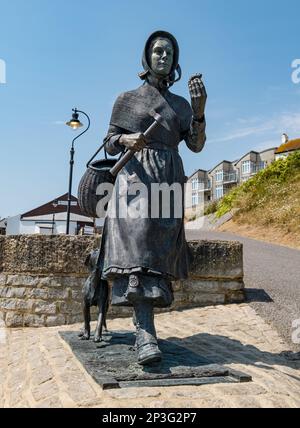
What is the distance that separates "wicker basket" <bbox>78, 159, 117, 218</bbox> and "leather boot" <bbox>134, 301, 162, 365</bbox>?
105cm

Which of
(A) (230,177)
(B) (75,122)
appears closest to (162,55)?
(B) (75,122)

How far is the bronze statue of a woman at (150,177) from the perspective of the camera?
324 cm

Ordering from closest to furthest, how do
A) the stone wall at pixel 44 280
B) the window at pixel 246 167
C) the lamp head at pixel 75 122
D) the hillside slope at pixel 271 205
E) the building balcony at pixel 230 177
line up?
the stone wall at pixel 44 280
the lamp head at pixel 75 122
the hillside slope at pixel 271 205
the window at pixel 246 167
the building balcony at pixel 230 177

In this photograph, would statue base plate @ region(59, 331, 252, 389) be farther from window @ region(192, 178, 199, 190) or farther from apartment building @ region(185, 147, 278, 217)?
window @ region(192, 178, 199, 190)

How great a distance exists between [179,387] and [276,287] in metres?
5.44

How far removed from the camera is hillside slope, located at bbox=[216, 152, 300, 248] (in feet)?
60.4

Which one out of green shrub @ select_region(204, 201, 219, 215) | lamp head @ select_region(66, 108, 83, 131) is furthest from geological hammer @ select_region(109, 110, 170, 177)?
green shrub @ select_region(204, 201, 219, 215)

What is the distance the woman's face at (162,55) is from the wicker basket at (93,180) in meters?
0.85

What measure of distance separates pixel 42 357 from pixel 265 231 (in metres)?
16.3

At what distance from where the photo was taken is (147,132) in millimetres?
3359

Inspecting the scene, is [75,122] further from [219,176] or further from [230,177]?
[219,176]

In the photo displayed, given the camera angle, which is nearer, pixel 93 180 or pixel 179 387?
pixel 179 387

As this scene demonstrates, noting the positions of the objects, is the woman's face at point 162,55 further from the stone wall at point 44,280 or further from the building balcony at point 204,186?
the building balcony at point 204,186

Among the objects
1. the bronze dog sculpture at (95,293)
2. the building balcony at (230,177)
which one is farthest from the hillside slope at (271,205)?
the building balcony at (230,177)
